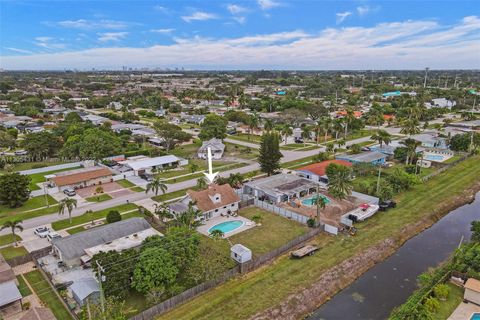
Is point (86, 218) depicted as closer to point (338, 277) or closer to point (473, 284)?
point (338, 277)

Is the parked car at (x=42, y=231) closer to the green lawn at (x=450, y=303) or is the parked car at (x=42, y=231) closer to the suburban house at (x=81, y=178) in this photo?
the suburban house at (x=81, y=178)

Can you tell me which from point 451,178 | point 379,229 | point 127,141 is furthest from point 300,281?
point 127,141

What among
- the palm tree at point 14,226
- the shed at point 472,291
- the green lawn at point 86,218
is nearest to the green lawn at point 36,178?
the green lawn at point 86,218

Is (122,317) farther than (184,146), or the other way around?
(184,146)

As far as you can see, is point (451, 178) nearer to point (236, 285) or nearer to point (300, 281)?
point (300, 281)

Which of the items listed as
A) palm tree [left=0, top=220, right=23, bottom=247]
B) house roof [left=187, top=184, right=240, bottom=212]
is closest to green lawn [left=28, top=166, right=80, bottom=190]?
palm tree [left=0, top=220, right=23, bottom=247]

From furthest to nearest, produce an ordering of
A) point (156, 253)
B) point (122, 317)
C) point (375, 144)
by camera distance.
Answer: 1. point (375, 144)
2. point (156, 253)
3. point (122, 317)
